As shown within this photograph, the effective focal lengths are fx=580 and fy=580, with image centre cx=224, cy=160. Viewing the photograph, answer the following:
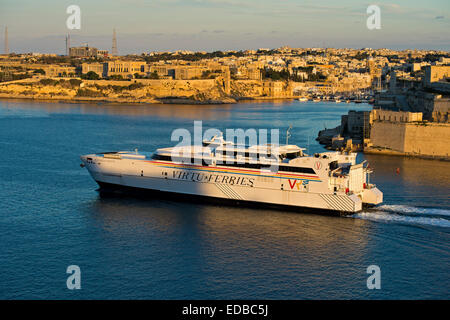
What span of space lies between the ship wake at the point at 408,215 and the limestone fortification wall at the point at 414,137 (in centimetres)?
1127

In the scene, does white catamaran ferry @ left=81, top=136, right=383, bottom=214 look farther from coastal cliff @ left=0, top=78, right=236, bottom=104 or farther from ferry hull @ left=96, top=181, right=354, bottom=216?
coastal cliff @ left=0, top=78, right=236, bottom=104

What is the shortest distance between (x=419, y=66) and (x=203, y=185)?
39.7m

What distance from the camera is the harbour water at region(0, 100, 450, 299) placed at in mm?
10281

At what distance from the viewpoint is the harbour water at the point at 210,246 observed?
33.7 feet

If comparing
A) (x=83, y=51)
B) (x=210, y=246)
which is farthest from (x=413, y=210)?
(x=83, y=51)

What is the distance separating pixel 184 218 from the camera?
47.3ft

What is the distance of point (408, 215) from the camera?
14.2 meters

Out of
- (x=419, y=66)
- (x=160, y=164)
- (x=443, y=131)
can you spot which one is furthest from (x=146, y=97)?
(x=160, y=164)

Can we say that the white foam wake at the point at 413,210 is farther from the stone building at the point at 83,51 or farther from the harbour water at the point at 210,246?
the stone building at the point at 83,51
